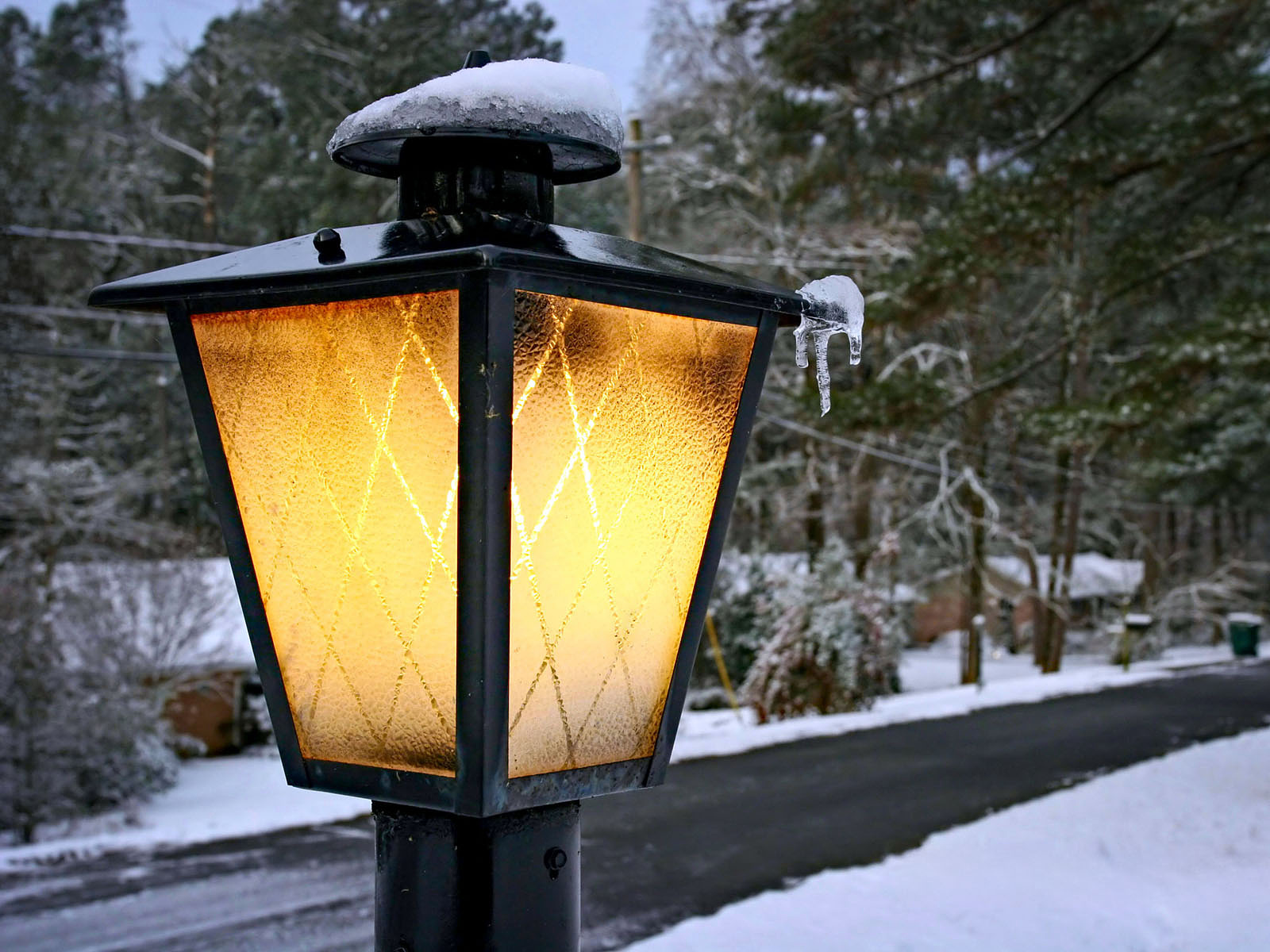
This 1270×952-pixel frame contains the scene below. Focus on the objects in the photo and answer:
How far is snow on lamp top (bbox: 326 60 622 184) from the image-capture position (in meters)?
1.23

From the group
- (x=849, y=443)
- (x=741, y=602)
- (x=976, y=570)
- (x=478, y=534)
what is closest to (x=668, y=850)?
(x=478, y=534)

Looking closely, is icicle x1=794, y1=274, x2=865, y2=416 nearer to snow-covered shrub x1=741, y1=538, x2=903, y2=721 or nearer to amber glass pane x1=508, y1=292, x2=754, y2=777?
amber glass pane x1=508, y1=292, x2=754, y2=777

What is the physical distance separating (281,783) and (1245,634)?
22.4 meters

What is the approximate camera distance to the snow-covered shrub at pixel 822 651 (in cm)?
1680

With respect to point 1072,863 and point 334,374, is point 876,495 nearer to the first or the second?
point 1072,863

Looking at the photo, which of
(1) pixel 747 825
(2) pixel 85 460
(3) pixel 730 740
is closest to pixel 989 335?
(3) pixel 730 740

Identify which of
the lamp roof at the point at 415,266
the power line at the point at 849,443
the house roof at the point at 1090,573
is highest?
the power line at the point at 849,443

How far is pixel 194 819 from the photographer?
11.0 metres

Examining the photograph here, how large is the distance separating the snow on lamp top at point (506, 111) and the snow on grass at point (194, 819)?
27.7ft

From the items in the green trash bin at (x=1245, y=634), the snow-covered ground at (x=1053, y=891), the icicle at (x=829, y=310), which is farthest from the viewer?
the green trash bin at (x=1245, y=634)

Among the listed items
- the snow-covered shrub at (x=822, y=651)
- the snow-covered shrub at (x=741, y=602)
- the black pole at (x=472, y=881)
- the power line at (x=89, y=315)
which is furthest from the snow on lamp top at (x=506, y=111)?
the snow-covered shrub at (x=741, y=602)

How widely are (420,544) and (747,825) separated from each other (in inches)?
365

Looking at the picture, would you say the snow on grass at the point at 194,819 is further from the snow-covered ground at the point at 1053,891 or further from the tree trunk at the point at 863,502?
the tree trunk at the point at 863,502

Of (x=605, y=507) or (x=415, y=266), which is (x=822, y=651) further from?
(x=415, y=266)
